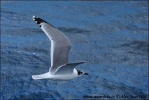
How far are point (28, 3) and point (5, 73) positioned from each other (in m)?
4.63

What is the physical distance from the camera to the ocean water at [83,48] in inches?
320

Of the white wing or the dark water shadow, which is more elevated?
the white wing

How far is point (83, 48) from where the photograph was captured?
32.7ft

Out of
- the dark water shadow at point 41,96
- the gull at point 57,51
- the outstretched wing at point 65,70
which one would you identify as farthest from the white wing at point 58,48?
the dark water shadow at point 41,96

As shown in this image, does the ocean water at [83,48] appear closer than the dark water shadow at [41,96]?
No

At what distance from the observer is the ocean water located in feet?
26.7

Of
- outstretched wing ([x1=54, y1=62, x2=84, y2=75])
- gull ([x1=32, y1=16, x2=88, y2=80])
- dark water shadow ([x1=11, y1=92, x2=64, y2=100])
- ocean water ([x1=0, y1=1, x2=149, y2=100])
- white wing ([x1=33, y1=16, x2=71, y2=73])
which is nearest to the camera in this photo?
outstretched wing ([x1=54, y1=62, x2=84, y2=75])

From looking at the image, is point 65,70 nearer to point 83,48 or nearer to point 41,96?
point 41,96

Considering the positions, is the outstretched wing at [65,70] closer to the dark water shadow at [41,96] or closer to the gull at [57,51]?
the gull at [57,51]

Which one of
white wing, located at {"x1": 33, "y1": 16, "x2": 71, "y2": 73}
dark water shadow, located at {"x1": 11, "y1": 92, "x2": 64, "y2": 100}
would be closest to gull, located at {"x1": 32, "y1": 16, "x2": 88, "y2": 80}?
white wing, located at {"x1": 33, "y1": 16, "x2": 71, "y2": 73}

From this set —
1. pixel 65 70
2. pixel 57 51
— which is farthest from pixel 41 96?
pixel 65 70

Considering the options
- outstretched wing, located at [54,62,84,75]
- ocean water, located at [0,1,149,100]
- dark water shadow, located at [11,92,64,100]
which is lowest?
dark water shadow, located at [11,92,64,100]

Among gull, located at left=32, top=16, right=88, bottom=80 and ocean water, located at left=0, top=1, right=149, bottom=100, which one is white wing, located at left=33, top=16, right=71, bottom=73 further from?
ocean water, located at left=0, top=1, right=149, bottom=100

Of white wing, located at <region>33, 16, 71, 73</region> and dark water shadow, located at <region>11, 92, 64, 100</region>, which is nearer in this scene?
white wing, located at <region>33, 16, 71, 73</region>
